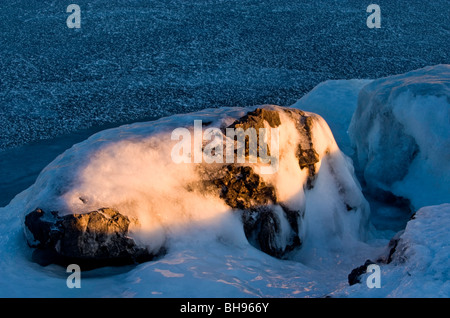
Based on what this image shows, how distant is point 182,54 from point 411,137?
613cm

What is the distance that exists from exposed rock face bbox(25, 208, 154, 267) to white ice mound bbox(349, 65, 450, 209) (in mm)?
3556

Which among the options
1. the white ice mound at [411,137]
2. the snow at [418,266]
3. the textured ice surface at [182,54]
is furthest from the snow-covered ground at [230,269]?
the textured ice surface at [182,54]

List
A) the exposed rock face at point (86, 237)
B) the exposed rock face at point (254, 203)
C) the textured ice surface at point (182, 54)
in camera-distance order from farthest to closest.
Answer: the textured ice surface at point (182, 54)
the exposed rock face at point (254, 203)
the exposed rock face at point (86, 237)

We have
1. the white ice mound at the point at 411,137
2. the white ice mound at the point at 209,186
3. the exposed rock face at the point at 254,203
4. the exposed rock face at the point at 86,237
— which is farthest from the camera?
the white ice mound at the point at 411,137

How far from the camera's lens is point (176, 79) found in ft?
33.4

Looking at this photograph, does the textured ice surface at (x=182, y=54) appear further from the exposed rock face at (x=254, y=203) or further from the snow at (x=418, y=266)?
the snow at (x=418, y=266)

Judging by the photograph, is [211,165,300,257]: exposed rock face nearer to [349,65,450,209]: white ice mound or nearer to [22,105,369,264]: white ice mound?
[22,105,369,264]: white ice mound

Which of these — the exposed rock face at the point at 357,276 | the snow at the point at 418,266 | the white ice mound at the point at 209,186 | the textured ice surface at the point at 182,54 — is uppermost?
the textured ice surface at the point at 182,54

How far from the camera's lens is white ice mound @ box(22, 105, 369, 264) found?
4148mm

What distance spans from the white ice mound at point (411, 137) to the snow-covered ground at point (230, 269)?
5.18 feet

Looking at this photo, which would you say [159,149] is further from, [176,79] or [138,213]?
[176,79]

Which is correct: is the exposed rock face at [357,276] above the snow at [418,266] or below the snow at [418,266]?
below

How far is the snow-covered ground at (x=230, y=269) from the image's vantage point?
3.46m
